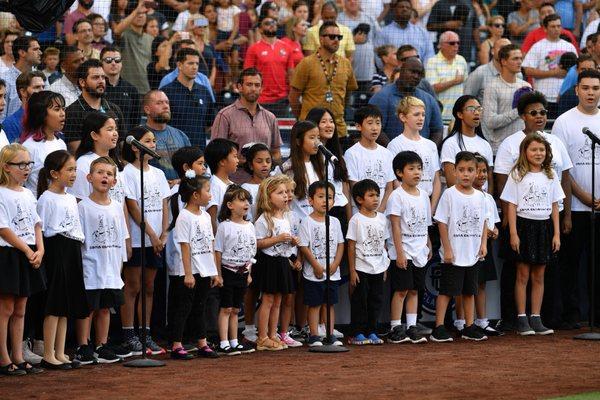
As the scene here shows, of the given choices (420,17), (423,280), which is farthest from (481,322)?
(420,17)

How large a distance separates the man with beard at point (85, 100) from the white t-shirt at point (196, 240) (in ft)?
5.38

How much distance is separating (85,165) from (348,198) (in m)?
2.85

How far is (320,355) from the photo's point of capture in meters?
11.7

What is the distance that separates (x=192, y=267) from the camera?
11578mm

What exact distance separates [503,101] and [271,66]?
3305 millimetres

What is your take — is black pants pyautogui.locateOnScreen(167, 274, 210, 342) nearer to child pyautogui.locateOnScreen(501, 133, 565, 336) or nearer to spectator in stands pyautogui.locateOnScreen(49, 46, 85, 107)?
spectator in stands pyautogui.locateOnScreen(49, 46, 85, 107)

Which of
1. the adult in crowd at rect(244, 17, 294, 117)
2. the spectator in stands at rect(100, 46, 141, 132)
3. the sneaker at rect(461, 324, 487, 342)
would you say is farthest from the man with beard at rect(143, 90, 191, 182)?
the adult in crowd at rect(244, 17, 294, 117)

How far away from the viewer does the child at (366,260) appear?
12.5 metres

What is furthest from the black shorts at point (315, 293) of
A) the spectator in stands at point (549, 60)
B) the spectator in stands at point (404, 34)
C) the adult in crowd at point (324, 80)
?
the spectator in stands at point (404, 34)

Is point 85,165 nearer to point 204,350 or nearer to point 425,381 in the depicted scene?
point 204,350

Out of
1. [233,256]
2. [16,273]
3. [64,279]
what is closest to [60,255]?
[64,279]

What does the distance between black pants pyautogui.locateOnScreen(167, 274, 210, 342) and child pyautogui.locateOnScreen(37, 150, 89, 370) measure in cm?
94

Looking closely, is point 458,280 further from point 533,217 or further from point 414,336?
point 533,217

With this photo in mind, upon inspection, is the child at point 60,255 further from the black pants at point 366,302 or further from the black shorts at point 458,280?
the black shorts at point 458,280
